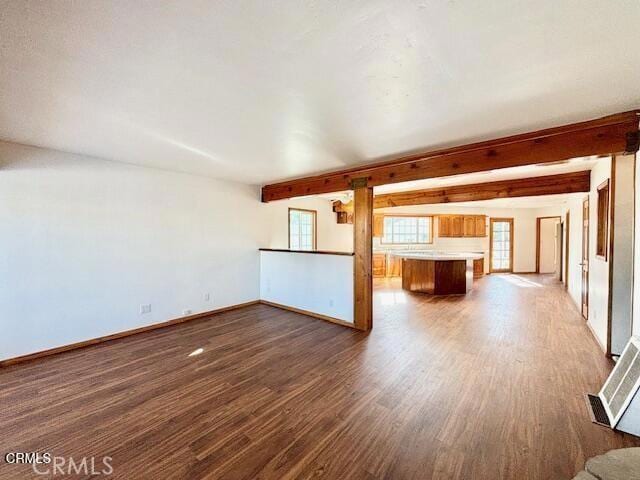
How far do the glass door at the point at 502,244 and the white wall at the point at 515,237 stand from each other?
14 cm

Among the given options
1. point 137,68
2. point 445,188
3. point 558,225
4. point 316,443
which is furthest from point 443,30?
point 558,225

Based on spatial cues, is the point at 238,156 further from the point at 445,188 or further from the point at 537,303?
the point at 537,303

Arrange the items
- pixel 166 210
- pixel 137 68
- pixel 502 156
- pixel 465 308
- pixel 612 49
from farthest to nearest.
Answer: pixel 465 308, pixel 166 210, pixel 502 156, pixel 137 68, pixel 612 49

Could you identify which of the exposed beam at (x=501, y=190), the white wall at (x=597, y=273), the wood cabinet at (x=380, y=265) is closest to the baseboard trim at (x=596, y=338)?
the white wall at (x=597, y=273)

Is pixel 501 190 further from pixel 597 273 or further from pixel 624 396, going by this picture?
pixel 624 396

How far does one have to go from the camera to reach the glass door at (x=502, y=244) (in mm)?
9172

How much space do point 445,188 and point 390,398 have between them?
174 inches

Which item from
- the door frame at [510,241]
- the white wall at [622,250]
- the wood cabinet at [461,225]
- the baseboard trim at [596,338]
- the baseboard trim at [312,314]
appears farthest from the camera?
the door frame at [510,241]

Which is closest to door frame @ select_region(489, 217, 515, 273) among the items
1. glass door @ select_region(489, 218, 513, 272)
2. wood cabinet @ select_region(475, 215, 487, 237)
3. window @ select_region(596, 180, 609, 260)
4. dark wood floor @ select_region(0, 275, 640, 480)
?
glass door @ select_region(489, 218, 513, 272)

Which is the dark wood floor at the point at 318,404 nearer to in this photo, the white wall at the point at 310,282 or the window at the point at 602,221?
the white wall at the point at 310,282

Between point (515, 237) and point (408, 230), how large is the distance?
3.83m

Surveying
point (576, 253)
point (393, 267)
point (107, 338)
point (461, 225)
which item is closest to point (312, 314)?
point (107, 338)

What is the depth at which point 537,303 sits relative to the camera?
5.20 m

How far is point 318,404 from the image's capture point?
2.11 metres
